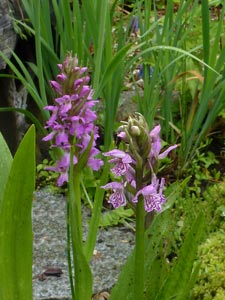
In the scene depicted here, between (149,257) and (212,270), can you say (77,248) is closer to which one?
(149,257)

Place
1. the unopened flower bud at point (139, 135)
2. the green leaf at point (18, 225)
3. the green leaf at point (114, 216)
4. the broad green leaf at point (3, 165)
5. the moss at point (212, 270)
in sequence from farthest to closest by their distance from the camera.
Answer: the green leaf at point (114, 216) → the moss at point (212, 270) → the broad green leaf at point (3, 165) → the green leaf at point (18, 225) → the unopened flower bud at point (139, 135)

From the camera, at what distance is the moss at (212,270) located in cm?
198

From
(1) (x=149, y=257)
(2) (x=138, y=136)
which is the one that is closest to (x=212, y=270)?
(1) (x=149, y=257)

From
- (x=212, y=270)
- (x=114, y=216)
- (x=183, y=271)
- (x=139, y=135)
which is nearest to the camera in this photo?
(x=139, y=135)

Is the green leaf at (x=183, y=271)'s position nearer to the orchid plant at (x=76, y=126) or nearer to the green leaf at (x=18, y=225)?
the orchid plant at (x=76, y=126)

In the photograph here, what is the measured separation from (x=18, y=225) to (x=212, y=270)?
0.81 m

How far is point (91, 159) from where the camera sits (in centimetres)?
173

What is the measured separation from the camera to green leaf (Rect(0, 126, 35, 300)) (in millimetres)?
1440

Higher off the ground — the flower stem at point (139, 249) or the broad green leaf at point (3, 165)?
the broad green leaf at point (3, 165)

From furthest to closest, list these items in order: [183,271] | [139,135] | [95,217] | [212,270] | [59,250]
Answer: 1. [59,250]
2. [212,270]
3. [95,217]
4. [183,271]
5. [139,135]

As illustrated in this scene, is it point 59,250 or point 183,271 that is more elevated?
point 183,271

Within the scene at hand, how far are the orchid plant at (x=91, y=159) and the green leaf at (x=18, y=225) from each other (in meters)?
0.10

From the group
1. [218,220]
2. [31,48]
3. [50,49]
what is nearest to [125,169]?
[218,220]

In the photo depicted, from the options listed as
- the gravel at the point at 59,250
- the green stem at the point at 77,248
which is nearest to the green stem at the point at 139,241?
the green stem at the point at 77,248
